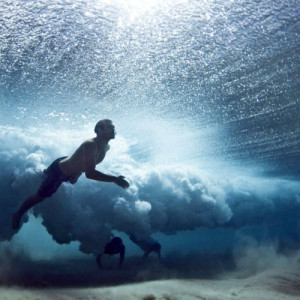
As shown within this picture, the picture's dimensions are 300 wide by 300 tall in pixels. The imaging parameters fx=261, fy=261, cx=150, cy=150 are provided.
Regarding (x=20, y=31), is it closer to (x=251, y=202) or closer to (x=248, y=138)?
(x=248, y=138)

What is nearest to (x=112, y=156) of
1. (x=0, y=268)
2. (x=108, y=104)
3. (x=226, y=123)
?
(x=108, y=104)

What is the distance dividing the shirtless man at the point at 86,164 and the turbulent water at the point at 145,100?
2.58 meters

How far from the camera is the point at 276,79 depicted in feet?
27.9

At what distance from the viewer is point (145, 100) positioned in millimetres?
10281

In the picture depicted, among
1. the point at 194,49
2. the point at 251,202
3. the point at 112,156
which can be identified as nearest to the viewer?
the point at 194,49

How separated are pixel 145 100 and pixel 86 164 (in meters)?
5.20

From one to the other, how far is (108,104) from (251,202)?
61.8 feet

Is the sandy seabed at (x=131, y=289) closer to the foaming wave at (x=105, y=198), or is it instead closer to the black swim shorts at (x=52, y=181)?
the black swim shorts at (x=52, y=181)

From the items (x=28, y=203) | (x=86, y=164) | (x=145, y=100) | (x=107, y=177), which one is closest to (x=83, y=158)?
(x=86, y=164)

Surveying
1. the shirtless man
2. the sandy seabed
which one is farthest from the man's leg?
the sandy seabed

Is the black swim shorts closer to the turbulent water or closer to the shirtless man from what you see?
the shirtless man

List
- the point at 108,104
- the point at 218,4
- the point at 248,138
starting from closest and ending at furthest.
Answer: the point at 218,4 < the point at 108,104 < the point at 248,138

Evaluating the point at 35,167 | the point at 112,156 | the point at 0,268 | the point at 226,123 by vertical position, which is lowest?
the point at 0,268

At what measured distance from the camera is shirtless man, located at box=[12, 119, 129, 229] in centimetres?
575
